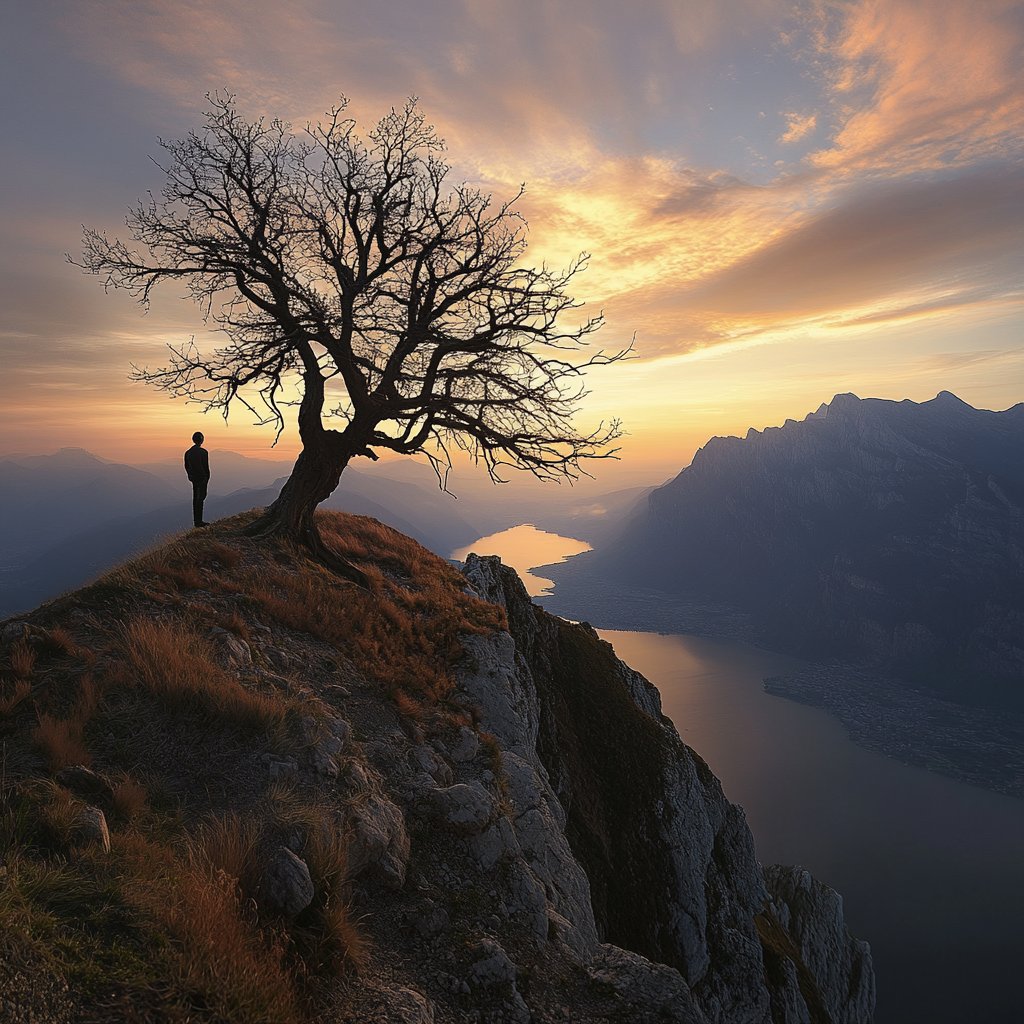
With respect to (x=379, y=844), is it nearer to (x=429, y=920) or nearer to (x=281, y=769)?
(x=429, y=920)

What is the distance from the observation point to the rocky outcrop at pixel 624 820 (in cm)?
1231

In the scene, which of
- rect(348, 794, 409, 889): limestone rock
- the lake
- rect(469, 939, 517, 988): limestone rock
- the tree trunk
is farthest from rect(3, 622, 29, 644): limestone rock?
the lake

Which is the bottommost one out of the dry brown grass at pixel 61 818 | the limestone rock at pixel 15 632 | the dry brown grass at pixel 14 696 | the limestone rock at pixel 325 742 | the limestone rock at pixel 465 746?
the limestone rock at pixel 465 746

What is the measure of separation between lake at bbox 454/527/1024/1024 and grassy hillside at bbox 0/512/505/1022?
12164 cm

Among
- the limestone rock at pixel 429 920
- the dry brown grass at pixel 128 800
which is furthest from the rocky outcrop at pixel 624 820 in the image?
the dry brown grass at pixel 128 800

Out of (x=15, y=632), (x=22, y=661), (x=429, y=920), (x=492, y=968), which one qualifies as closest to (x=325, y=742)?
(x=429, y=920)

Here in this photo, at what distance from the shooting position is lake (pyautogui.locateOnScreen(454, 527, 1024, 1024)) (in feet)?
277

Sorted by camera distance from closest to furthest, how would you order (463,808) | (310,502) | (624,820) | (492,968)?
1. (492,968)
2. (463,808)
3. (310,502)
4. (624,820)

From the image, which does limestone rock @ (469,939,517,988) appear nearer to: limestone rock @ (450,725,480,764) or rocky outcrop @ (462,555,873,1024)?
rocky outcrop @ (462,555,873,1024)

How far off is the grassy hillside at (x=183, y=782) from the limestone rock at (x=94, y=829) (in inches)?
0.8

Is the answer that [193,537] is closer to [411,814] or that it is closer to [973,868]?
[411,814]

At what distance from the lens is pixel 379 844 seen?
6.08 meters

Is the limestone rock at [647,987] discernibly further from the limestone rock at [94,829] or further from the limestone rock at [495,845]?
the limestone rock at [94,829]

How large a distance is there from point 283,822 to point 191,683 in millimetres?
2992
